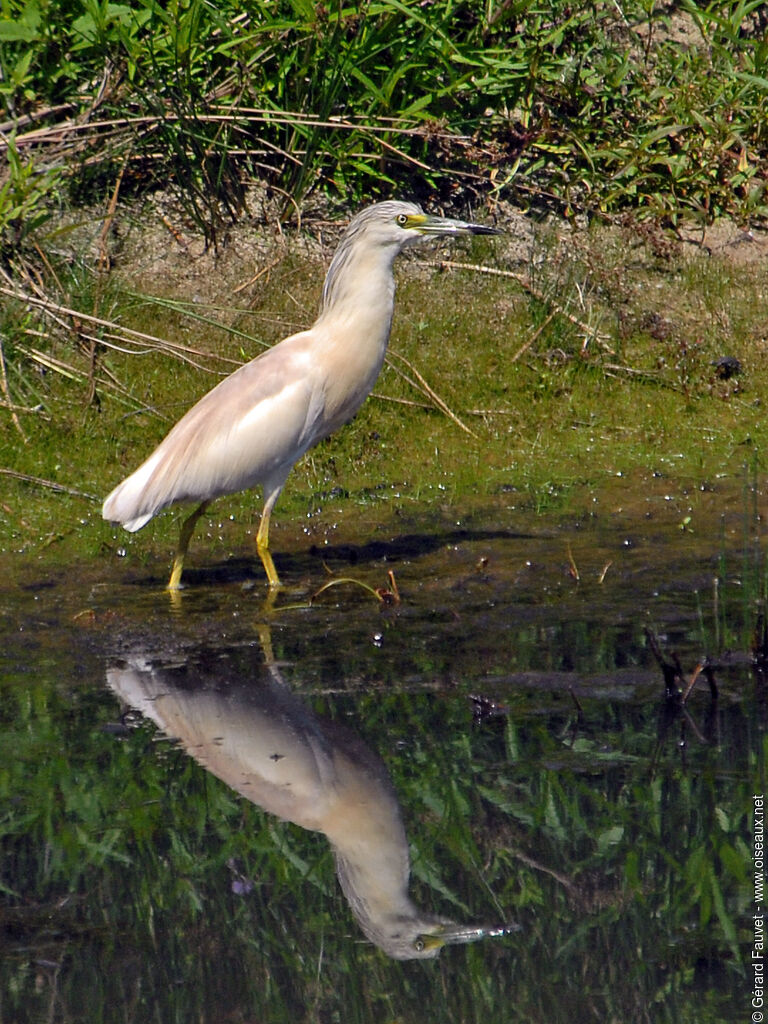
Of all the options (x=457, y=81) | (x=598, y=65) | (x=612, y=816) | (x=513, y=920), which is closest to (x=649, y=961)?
(x=513, y=920)

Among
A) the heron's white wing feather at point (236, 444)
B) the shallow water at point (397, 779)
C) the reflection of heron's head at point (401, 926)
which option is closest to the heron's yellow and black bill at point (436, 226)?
the heron's white wing feather at point (236, 444)

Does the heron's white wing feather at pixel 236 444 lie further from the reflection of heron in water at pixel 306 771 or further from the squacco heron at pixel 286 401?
the reflection of heron in water at pixel 306 771

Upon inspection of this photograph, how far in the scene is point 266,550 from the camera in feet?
19.4

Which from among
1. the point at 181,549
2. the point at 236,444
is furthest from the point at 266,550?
the point at 236,444

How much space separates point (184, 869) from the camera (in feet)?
11.9

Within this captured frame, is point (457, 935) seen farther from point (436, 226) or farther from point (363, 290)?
point (436, 226)

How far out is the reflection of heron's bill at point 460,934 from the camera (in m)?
3.32

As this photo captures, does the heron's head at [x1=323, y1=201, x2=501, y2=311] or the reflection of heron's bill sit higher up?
the heron's head at [x1=323, y1=201, x2=501, y2=311]

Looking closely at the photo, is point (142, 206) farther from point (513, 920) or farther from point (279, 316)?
point (513, 920)

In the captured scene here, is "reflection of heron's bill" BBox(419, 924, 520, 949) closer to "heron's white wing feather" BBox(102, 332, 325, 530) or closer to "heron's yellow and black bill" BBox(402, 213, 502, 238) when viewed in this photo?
"heron's white wing feather" BBox(102, 332, 325, 530)

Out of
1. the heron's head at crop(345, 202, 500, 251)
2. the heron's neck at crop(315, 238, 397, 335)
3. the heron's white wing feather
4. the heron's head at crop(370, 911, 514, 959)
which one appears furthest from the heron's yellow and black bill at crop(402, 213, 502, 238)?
the heron's head at crop(370, 911, 514, 959)

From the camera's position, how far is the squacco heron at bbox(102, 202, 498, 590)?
19.6 feet

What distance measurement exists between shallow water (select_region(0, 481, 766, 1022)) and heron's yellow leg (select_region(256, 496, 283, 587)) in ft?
0.30

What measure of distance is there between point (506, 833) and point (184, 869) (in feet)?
2.60
